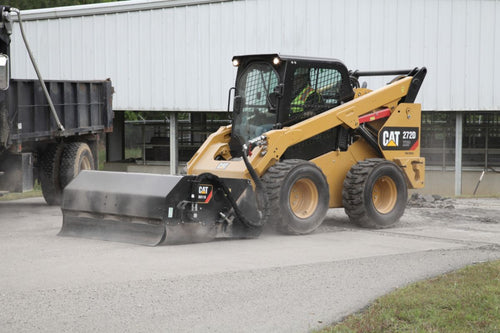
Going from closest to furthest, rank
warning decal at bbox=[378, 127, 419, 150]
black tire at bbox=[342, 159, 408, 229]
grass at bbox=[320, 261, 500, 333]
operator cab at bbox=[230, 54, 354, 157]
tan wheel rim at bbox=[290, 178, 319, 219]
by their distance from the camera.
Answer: grass at bbox=[320, 261, 500, 333] → tan wheel rim at bbox=[290, 178, 319, 219] → operator cab at bbox=[230, 54, 354, 157] → black tire at bbox=[342, 159, 408, 229] → warning decal at bbox=[378, 127, 419, 150]

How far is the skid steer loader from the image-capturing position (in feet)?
32.1

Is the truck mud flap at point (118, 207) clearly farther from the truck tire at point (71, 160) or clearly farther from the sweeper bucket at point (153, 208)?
the truck tire at point (71, 160)

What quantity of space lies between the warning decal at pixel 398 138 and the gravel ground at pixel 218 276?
4.61 ft

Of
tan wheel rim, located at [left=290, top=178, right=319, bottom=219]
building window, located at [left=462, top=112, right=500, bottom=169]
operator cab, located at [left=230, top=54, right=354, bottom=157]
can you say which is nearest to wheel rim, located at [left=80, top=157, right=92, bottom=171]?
operator cab, located at [left=230, top=54, right=354, bottom=157]

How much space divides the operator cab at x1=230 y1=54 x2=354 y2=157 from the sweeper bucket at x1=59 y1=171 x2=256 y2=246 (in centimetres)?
164

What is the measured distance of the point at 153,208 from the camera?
31.2 ft

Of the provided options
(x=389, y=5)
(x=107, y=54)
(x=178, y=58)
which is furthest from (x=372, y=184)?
(x=107, y=54)

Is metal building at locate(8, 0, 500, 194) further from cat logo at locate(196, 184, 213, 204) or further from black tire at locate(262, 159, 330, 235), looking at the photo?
cat logo at locate(196, 184, 213, 204)

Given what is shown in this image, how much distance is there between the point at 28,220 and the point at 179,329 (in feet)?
24.2

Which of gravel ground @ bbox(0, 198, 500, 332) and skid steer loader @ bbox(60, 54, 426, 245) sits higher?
skid steer loader @ bbox(60, 54, 426, 245)

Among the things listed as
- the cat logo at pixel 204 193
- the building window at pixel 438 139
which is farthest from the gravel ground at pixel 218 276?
the building window at pixel 438 139

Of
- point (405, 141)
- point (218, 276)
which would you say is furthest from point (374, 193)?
point (218, 276)

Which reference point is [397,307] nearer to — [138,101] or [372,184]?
[372,184]

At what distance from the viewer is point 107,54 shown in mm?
24703
